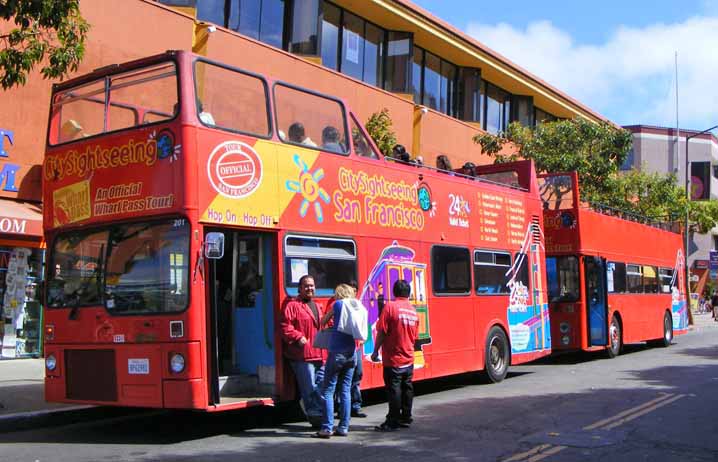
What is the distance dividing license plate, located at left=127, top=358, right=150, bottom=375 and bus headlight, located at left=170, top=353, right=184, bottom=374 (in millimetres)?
327

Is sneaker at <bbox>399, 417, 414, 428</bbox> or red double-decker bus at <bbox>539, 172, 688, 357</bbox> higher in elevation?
red double-decker bus at <bbox>539, 172, 688, 357</bbox>

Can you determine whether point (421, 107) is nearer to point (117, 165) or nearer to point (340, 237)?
point (340, 237)

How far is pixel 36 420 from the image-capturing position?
32.7 feet

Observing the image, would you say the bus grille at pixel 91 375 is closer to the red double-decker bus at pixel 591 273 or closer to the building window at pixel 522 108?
Answer: the red double-decker bus at pixel 591 273

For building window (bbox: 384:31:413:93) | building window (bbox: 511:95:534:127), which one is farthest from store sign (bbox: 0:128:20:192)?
building window (bbox: 511:95:534:127)

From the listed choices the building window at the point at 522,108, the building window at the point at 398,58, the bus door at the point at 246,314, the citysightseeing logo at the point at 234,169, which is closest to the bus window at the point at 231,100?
the citysightseeing logo at the point at 234,169

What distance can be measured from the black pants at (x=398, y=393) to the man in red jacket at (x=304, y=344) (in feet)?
2.73

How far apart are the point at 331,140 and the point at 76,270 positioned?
3718 mm

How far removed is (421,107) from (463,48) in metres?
3.85

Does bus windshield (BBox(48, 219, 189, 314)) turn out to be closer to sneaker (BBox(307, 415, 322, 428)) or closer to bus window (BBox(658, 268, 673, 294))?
sneaker (BBox(307, 415, 322, 428))

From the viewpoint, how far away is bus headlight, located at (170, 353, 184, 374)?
27.6ft

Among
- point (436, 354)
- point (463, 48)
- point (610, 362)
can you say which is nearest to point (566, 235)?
point (610, 362)

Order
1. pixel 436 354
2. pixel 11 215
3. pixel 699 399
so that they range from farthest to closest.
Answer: pixel 11 215, pixel 436 354, pixel 699 399

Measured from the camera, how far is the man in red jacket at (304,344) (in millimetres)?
9305
